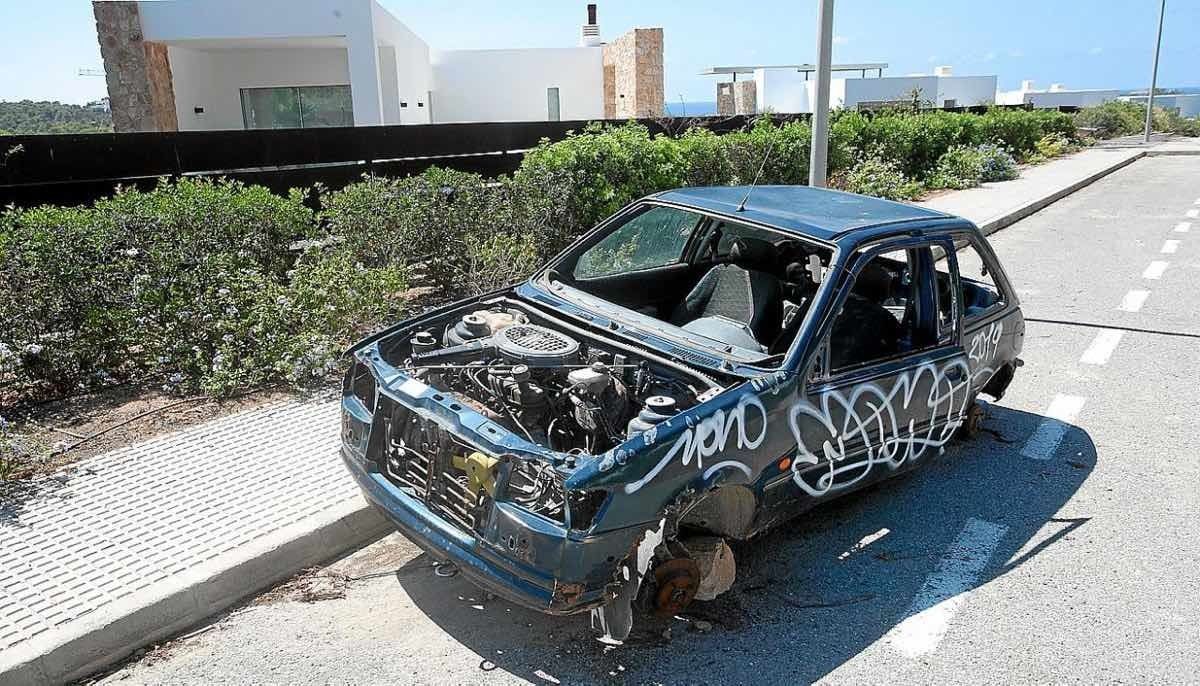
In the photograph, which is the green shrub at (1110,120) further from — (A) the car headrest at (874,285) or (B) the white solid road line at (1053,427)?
(A) the car headrest at (874,285)

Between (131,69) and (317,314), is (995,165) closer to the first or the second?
(317,314)

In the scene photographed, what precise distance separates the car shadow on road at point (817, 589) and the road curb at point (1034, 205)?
21.1ft

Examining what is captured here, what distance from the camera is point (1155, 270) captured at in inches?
439

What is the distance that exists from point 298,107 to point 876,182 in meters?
15.3

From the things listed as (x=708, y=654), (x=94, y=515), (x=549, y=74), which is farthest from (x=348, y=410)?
(x=549, y=74)

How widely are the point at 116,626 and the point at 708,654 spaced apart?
252cm

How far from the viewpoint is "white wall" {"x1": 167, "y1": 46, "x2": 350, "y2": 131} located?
21.2 metres

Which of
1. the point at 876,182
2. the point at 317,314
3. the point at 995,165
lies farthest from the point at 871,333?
the point at 995,165

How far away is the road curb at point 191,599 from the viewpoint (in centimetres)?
350

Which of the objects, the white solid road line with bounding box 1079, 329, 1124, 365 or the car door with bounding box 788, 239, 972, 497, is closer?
the car door with bounding box 788, 239, 972, 497

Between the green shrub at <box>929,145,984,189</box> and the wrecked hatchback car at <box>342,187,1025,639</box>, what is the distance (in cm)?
1482

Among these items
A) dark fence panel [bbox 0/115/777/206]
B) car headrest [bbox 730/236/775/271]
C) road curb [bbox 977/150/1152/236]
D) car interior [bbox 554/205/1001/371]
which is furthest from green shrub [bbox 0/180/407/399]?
road curb [bbox 977/150/1152/236]

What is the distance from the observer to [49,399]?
20.2ft

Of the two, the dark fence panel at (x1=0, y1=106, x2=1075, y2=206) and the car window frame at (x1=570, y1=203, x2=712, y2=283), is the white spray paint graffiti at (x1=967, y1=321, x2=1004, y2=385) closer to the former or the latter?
the car window frame at (x1=570, y1=203, x2=712, y2=283)
